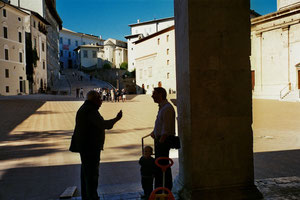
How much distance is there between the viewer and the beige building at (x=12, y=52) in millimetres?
35969

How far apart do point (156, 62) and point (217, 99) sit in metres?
50.3

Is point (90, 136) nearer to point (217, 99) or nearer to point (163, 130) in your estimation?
point (163, 130)

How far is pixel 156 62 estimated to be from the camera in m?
53.7

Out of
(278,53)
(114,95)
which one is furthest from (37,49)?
(278,53)

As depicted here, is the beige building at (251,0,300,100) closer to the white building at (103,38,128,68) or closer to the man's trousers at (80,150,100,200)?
the man's trousers at (80,150,100,200)

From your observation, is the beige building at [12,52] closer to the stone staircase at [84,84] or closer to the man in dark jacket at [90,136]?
the stone staircase at [84,84]

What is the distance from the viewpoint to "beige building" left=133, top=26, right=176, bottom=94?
49.2m

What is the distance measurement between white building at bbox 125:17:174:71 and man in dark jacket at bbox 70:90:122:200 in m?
65.9

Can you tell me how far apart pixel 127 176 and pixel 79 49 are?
75741mm

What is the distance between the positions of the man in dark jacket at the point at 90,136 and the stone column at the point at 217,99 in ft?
3.62

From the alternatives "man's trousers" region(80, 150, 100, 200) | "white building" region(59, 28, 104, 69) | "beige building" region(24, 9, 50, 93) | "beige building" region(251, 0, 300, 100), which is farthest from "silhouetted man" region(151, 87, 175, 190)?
"white building" region(59, 28, 104, 69)

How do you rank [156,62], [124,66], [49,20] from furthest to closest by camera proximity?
[124,66] → [156,62] → [49,20]

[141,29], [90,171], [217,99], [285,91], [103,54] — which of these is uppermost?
[141,29]

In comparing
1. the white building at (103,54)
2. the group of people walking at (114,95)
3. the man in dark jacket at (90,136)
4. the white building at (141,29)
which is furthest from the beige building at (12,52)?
the white building at (103,54)
